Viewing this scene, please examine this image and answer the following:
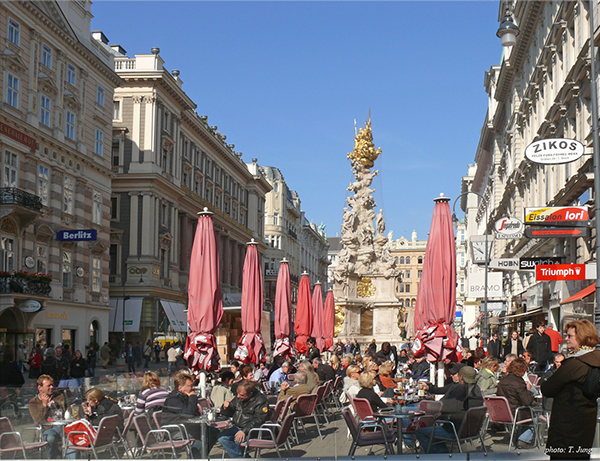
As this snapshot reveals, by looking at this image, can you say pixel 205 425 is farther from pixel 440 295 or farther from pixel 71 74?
pixel 71 74

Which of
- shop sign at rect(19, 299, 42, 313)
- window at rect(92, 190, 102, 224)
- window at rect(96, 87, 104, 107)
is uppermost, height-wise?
window at rect(96, 87, 104, 107)

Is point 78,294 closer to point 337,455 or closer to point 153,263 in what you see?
point 153,263

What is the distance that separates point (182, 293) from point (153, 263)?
590cm

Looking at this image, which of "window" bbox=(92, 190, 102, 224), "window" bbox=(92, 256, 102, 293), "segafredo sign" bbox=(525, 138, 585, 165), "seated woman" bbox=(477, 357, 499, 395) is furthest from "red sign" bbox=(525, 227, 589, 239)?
"window" bbox=(92, 256, 102, 293)

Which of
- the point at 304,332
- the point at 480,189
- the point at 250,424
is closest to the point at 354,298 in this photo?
the point at 304,332

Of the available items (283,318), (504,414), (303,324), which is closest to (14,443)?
(504,414)

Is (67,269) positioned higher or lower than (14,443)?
higher

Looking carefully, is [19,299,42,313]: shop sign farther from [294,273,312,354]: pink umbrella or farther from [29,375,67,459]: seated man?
[29,375,67,459]: seated man

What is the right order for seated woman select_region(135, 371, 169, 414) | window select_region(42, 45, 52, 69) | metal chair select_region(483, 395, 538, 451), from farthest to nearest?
window select_region(42, 45, 52, 69)
seated woman select_region(135, 371, 169, 414)
metal chair select_region(483, 395, 538, 451)

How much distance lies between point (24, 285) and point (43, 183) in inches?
212

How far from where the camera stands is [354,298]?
1394 inches

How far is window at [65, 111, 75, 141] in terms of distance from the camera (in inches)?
1415

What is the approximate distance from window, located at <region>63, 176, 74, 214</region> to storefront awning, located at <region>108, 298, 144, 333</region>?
457 inches

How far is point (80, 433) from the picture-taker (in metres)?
8.68
